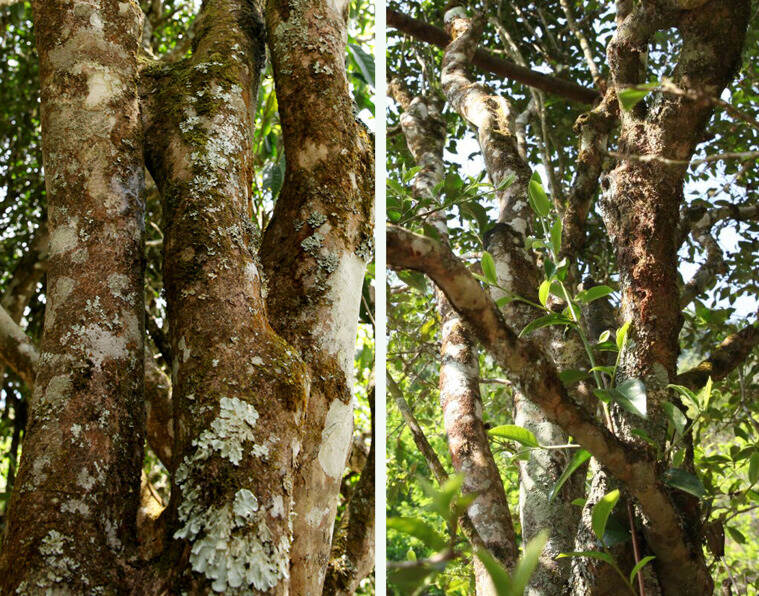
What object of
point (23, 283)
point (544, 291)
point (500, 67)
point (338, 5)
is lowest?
point (544, 291)

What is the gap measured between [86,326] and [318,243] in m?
0.27

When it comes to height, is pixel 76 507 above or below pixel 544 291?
below

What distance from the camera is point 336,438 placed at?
794 millimetres

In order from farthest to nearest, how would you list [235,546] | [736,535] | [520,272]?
[520,272]
[736,535]
[235,546]

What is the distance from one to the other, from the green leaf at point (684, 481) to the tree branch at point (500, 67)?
702 mm

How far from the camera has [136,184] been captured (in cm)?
83

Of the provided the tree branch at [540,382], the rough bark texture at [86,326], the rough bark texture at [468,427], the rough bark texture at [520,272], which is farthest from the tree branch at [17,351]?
the tree branch at [540,382]

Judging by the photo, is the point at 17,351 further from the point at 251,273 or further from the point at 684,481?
the point at 684,481

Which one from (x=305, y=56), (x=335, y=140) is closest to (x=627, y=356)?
(x=335, y=140)

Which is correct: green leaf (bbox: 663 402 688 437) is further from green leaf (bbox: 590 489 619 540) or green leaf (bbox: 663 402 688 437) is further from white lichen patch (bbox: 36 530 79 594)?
white lichen patch (bbox: 36 530 79 594)

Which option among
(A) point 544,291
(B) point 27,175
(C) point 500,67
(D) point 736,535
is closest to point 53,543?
(A) point 544,291

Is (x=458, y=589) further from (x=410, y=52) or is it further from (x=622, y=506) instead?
(x=410, y=52)

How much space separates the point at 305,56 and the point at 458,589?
76cm

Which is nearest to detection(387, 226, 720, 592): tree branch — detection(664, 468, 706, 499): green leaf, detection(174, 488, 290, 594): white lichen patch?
detection(664, 468, 706, 499): green leaf
